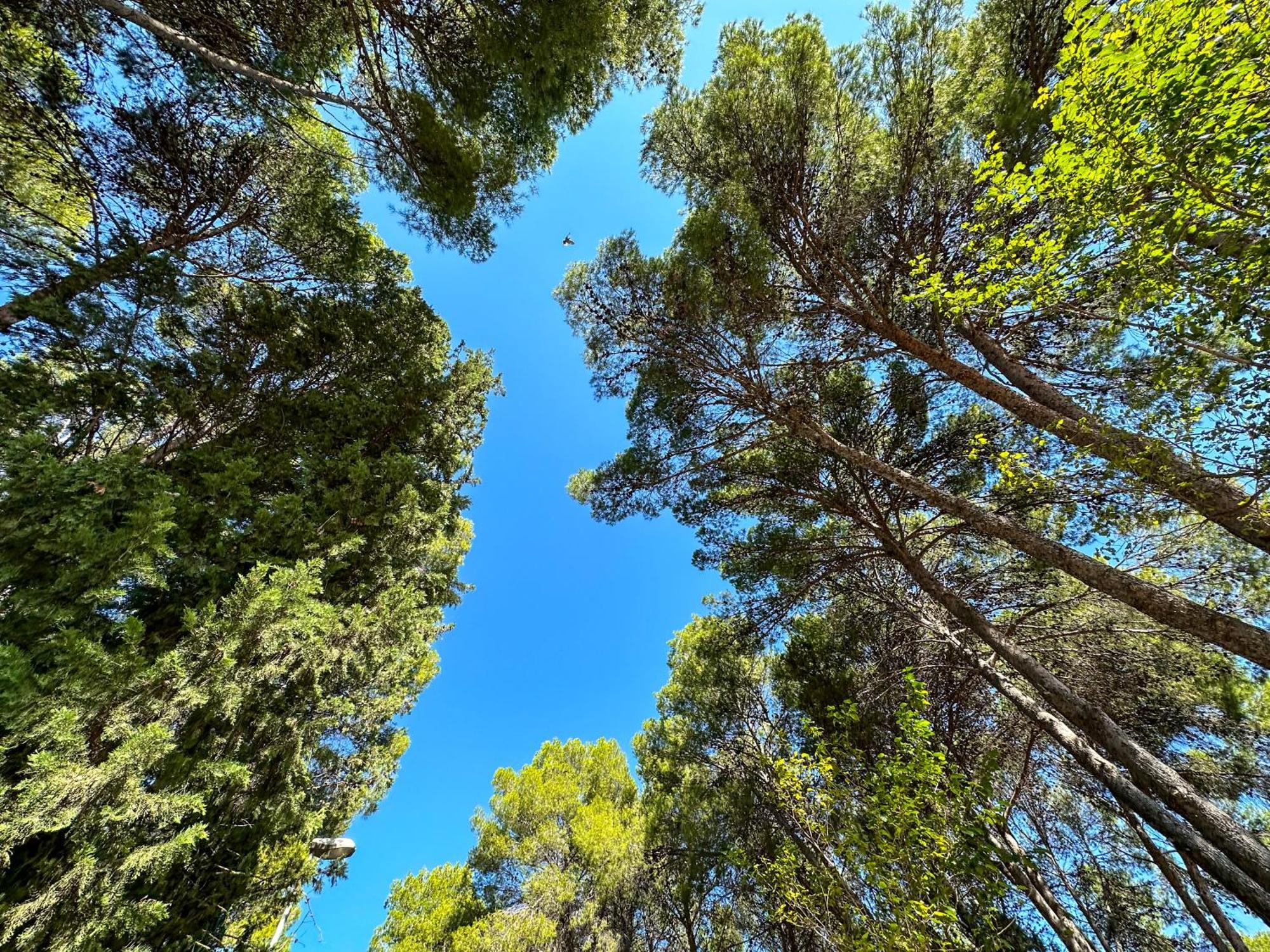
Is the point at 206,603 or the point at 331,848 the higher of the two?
the point at 206,603

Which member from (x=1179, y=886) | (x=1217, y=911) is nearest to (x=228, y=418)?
(x=1179, y=886)

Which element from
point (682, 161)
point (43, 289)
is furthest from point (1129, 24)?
point (43, 289)

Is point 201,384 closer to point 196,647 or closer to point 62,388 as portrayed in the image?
point 62,388

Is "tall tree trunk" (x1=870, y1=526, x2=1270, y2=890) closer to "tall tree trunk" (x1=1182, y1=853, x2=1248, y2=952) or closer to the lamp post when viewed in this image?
"tall tree trunk" (x1=1182, y1=853, x2=1248, y2=952)

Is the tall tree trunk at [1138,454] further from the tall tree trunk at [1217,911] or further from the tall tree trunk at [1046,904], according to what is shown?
the tall tree trunk at [1217,911]

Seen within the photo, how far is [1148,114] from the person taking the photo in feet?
7.81

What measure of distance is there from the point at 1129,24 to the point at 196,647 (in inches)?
271

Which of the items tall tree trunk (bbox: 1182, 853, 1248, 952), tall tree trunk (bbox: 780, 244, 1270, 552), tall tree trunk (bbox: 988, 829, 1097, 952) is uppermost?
tall tree trunk (bbox: 780, 244, 1270, 552)

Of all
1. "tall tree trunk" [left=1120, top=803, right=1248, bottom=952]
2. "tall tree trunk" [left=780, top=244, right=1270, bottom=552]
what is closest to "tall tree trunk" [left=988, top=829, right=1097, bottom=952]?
"tall tree trunk" [left=1120, top=803, right=1248, bottom=952]

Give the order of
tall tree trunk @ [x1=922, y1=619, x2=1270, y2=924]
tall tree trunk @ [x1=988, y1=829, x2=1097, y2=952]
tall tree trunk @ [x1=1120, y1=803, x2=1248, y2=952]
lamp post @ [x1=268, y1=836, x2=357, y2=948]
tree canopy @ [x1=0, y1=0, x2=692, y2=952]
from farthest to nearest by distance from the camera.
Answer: tall tree trunk @ [x1=1120, y1=803, x2=1248, y2=952], tall tree trunk @ [x1=988, y1=829, x2=1097, y2=952], lamp post @ [x1=268, y1=836, x2=357, y2=948], tall tree trunk @ [x1=922, y1=619, x2=1270, y2=924], tree canopy @ [x1=0, y1=0, x2=692, y2=952]

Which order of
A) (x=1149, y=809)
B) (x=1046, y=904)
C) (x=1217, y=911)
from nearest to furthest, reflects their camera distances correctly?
(x=1149, y=809), (x=1046, y=904), (x=1217, y=911)

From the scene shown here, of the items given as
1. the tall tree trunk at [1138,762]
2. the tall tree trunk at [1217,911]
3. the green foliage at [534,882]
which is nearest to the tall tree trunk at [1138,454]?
the tall tree trunk at [1138,762]

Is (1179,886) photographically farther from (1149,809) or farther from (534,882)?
(534,882)

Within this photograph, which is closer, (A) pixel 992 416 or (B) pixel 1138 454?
(B) pixel 1138 454
